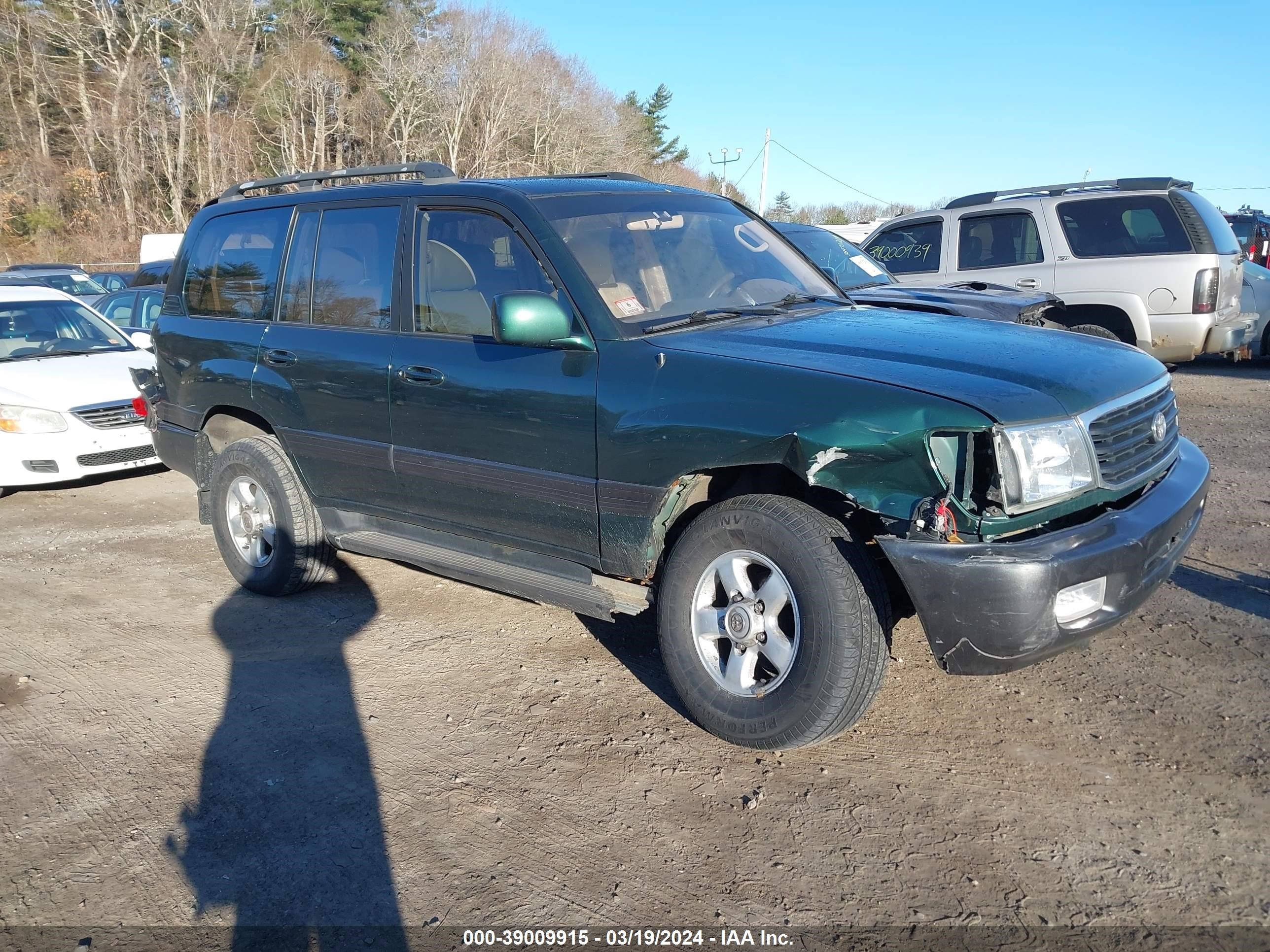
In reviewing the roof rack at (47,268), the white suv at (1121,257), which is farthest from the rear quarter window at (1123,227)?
the roof rack at (47,268)

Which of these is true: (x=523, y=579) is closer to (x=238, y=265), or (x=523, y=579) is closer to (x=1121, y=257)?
(x=238, y=265)

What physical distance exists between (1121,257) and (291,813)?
9033 millimetres

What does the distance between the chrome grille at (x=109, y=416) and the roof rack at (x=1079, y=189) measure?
26.6 feet

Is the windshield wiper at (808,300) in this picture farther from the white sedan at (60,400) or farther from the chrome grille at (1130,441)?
the white sedan at (60,400)

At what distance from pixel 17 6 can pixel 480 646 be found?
134ft

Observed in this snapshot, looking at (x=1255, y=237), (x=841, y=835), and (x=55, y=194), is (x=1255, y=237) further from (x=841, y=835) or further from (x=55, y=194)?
(x=55, y=194)

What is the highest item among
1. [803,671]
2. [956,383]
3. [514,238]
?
[514,238]

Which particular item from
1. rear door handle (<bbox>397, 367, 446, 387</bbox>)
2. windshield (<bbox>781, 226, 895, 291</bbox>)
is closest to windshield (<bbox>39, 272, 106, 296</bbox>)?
windshield (<bbox>781, 226, 895, 291</bbox>)

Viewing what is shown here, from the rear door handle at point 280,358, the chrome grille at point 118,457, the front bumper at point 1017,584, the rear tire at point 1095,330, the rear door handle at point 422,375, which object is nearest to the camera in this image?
the front bumper at point 1017,584

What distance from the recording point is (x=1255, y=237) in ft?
52.5

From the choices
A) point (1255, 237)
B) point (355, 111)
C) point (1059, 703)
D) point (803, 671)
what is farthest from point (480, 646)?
point (355, 111)

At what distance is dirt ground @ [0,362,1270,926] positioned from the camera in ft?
8.80

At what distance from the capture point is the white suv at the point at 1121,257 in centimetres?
899

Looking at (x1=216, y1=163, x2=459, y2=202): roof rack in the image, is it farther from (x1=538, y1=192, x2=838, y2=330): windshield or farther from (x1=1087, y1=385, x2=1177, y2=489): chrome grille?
(x1=1087, y1=385, x2=1177, y2=489): chrome grille
